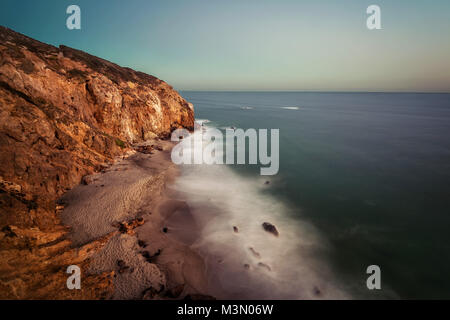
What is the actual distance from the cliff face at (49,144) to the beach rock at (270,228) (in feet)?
27.5

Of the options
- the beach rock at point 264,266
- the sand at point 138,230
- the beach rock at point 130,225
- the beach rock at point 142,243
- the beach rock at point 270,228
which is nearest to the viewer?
the sand at point 138,230

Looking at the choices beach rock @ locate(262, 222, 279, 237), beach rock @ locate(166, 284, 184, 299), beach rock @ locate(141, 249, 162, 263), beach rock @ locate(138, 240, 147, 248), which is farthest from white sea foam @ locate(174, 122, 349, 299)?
beach rock @ locate(138, 240, 147, 248)

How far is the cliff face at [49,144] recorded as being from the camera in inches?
297

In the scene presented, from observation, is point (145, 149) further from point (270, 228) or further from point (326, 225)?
point (326, 225)

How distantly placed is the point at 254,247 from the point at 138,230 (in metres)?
6.36

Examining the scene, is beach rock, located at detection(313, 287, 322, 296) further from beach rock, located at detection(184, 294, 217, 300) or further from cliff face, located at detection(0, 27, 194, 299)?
cliff face, located at detection(0, 27, 194, 299)

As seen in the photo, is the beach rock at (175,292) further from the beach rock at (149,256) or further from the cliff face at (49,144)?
the cliff face at (49,144)

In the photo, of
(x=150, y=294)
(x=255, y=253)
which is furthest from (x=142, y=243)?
(x=255, y=253)

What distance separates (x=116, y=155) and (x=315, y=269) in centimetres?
1897

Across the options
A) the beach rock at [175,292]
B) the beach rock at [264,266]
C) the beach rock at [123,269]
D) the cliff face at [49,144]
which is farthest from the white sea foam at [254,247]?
the cliff face at [49,144]

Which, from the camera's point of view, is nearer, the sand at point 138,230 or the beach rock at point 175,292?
the beach rock at point 175,292

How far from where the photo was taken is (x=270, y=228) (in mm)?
11906

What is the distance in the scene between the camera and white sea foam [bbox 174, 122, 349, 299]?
836 centimetres
